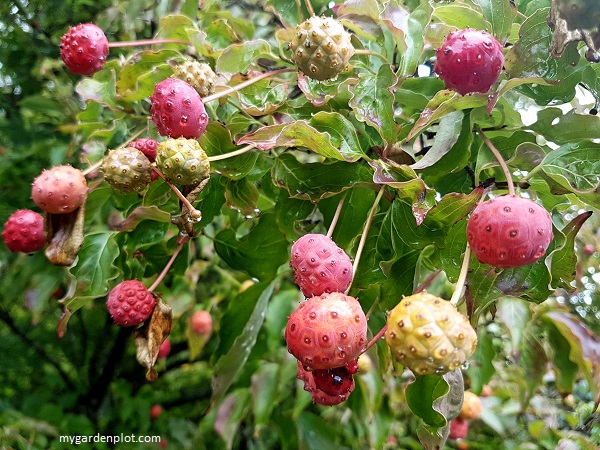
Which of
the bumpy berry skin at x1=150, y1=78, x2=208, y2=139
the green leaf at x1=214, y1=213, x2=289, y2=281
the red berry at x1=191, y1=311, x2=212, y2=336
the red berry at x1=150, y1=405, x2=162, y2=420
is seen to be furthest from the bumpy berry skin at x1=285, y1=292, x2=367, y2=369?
the red berry at x1=150, y1=405, x2=162, y2=420

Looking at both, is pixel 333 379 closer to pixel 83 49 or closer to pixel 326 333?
pixel 326 333

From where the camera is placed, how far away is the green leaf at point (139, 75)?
2.92 feet

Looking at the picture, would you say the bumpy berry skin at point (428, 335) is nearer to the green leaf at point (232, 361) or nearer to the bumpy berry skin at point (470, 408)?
the green leaf at point (232, 361)

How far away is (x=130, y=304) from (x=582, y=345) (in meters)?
1.05

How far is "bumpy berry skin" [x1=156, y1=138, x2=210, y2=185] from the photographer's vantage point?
0.58 m

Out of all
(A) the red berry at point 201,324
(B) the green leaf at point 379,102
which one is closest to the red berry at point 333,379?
(B) the green leaf at point 379,102

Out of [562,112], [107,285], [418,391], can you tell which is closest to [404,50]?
[562,112]

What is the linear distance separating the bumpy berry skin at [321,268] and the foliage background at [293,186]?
4.1 inches

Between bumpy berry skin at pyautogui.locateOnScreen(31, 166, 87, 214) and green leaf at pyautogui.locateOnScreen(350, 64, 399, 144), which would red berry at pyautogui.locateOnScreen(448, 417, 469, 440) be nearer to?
Result: green leaf at pyautogui.locateOnScreen(350, 64, 399, 144)

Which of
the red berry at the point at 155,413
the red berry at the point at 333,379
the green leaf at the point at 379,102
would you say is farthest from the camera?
the red berry at the point at 155,413

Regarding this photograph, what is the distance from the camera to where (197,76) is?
715 mm

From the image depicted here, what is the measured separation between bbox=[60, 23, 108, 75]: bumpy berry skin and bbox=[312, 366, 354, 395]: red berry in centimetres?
59

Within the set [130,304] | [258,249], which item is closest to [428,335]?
[130,304]

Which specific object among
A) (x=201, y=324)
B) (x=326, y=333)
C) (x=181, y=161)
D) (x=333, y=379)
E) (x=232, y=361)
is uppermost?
(x=181, y=161)
